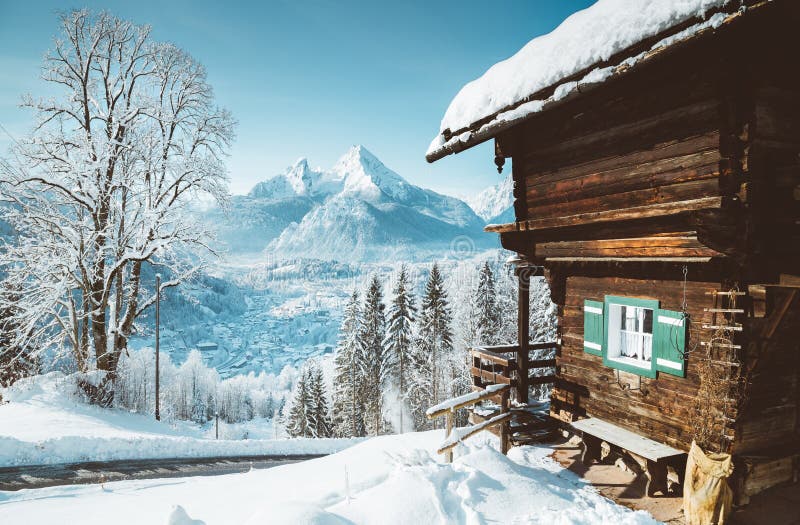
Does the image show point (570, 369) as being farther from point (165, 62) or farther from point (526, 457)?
point (165, 62)

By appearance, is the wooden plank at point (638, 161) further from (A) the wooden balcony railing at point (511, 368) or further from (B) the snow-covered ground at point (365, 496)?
(B) the snow-covered ground at point (365, 496)

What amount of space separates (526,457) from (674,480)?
106 inches

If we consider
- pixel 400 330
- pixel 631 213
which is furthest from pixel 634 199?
pixel 400 330

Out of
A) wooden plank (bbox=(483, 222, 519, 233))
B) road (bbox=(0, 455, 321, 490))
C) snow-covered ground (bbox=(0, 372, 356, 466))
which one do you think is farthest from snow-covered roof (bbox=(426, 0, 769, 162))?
snow-covered ground (bbox=(0, 372, 356, 466))

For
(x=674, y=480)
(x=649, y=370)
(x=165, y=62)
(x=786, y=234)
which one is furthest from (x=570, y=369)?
(x=165, y=62)

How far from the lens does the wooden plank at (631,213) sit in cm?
582

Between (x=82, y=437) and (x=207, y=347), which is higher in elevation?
(x=82, y=437)

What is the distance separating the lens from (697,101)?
→ 20.2 feet

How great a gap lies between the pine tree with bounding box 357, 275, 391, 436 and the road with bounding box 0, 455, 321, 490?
2115cm

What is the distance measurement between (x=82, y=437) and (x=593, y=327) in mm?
15870

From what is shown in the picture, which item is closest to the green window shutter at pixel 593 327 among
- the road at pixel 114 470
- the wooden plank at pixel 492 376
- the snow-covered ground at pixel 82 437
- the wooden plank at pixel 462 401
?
the wooden plank at pixel 492 376

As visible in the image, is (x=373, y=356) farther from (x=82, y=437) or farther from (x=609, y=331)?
(x=609, y=331)

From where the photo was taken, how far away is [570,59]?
695 cm

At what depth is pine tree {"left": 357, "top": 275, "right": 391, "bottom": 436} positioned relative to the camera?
35.9m
